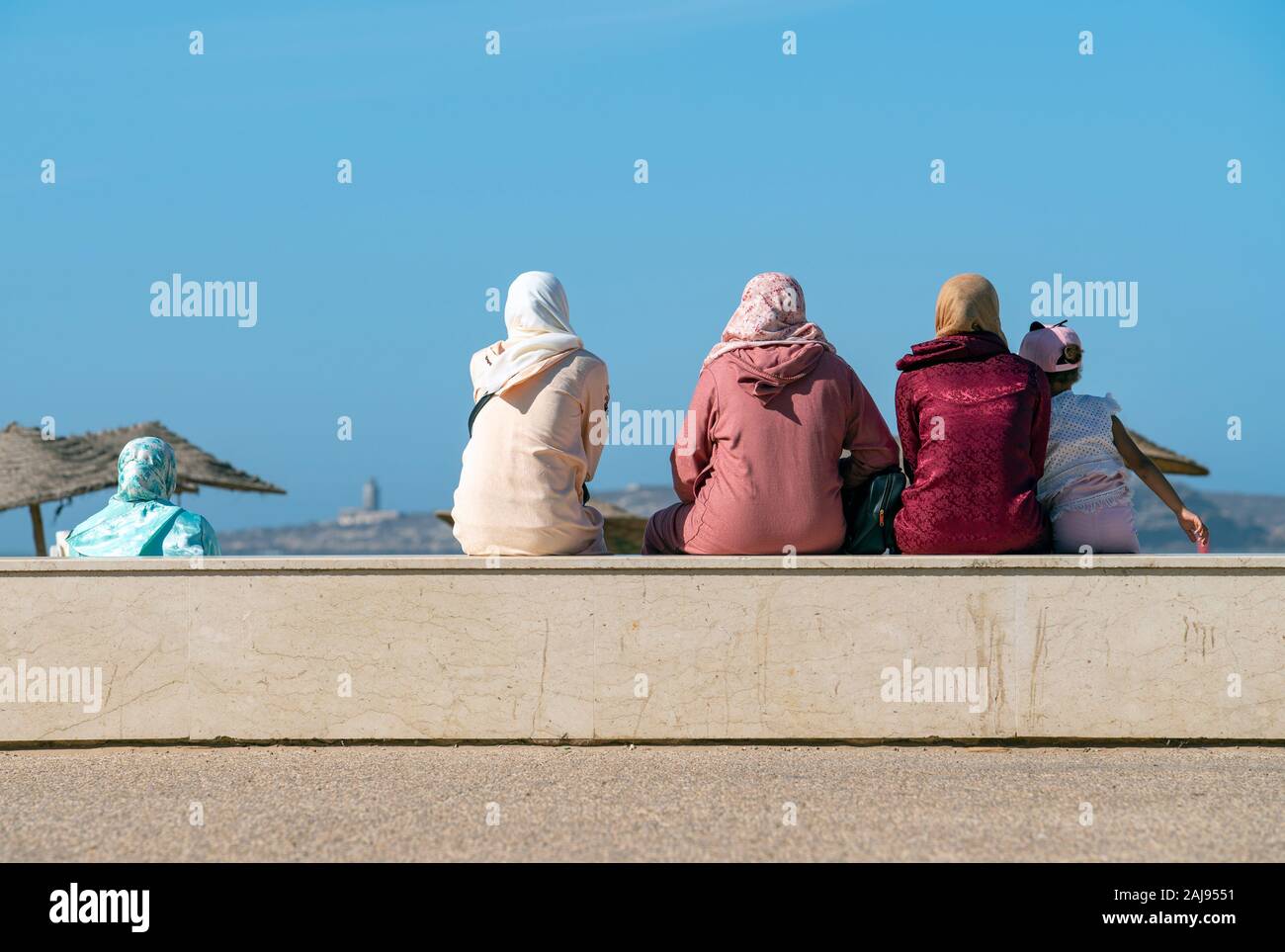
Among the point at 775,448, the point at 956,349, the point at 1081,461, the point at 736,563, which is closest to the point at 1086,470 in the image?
the point at 1081,461

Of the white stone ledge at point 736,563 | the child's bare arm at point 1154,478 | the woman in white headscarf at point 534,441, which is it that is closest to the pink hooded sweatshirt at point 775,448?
the white stone ledge at point 736,563

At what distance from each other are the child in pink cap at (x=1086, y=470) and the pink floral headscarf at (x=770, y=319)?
42.4 inches

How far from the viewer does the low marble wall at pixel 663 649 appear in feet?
18.5

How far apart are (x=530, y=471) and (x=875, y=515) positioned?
1.54 metres

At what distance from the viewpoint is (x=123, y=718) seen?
5.82 metres

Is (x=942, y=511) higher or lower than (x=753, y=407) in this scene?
lower

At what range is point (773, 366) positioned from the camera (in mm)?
5844

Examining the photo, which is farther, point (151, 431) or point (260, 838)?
point (151, 431)

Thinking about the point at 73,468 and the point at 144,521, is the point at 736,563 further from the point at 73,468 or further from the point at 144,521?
the point at 73,468

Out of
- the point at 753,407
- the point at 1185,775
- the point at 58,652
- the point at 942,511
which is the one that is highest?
the point at 753,407

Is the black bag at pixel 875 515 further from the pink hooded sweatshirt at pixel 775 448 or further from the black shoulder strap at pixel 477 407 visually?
the black shoulder strap at pixel 477 407
